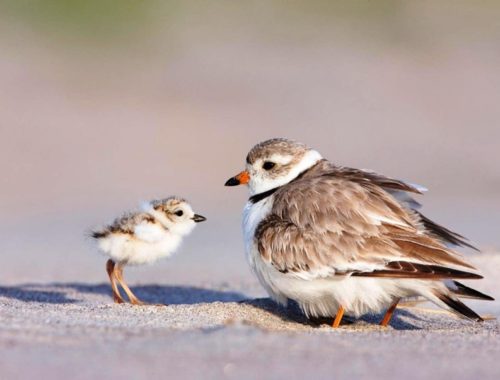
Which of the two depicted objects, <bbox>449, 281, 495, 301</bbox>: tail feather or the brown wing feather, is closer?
the brown wing feather

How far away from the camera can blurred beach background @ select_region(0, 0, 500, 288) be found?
12086 mm

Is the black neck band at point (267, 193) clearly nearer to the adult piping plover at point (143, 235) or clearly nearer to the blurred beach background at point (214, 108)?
the adult piping plover at point (143, 235)

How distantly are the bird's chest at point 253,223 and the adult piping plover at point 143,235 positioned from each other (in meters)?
0.95

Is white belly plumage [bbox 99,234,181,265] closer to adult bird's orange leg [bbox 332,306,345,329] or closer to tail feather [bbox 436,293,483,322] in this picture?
adult bird's orange leg [bbox 332,306,345,329]

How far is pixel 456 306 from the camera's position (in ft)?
19.0

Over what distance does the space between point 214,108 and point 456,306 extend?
1261 cm

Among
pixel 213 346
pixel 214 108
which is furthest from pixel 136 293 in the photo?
pixel 214 108

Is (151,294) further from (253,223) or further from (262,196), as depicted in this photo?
(253,223)

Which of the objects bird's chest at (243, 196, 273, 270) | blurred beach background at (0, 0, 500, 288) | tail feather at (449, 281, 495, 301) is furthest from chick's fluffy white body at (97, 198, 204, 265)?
tail feather at (449, 281, 495, 301)

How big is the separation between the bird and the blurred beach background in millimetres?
2802

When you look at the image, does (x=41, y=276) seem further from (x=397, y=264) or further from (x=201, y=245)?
(x=397, y=264)

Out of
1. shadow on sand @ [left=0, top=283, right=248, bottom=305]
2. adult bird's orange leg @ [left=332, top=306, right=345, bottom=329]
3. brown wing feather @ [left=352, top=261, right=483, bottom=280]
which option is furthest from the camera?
shadow on sand @ [left=0, top=283, right=248, bottom=305]

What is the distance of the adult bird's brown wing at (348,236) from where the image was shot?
226 inches

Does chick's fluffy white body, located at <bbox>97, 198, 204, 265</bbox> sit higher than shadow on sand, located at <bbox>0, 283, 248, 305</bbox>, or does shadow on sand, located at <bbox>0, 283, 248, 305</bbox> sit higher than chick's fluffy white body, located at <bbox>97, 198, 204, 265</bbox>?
chick's fluffy white body, located at <bbox>97, 198, 204, 265</bbox>
